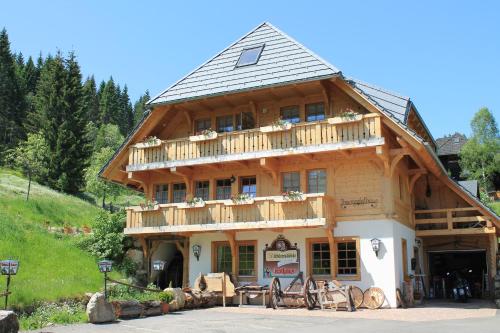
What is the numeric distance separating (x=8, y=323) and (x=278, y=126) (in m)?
12.0

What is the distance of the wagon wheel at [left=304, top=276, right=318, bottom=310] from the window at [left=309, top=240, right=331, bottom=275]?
1.51 meters

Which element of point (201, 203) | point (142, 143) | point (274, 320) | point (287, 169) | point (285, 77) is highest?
point (285, 77)

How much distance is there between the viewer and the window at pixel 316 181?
20.0 meters

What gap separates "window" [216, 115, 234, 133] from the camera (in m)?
22.4

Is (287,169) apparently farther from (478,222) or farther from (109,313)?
(109,313)

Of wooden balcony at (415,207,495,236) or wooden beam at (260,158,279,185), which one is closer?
wooden beam at (260,158,279,185)

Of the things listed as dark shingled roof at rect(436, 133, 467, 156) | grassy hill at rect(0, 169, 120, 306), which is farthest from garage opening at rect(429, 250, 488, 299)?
dark shingled roof at rect(436, 133, 467, 156)

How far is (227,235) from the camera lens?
20547mm

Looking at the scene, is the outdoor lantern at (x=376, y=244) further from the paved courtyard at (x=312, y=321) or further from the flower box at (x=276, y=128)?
the flower box at (x=276, y=128)

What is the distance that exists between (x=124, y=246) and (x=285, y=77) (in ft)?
33.1

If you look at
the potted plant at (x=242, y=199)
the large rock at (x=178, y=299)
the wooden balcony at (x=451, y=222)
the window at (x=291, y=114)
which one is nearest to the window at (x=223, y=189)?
the potted plant at (x=242, y=199)

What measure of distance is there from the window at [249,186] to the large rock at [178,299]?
5344 millimetres

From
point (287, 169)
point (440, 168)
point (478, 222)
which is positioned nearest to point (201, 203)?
point (287, 169)

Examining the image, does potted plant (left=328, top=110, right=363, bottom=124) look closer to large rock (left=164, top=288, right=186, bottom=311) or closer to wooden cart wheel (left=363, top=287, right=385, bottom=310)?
wooden cart wheel (left=363, top=287, right=385, bottom=310)
